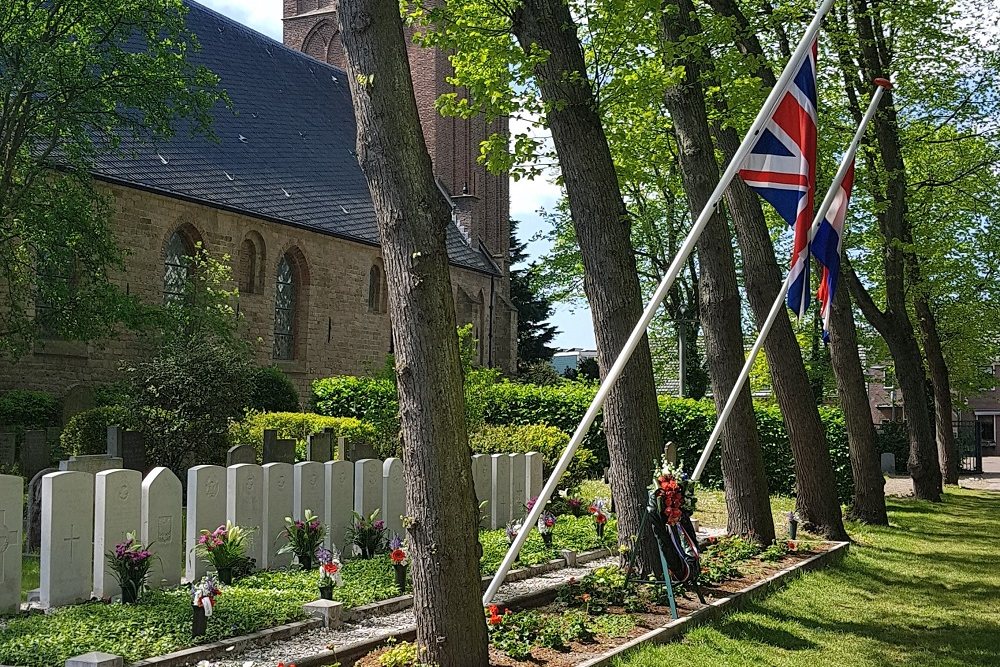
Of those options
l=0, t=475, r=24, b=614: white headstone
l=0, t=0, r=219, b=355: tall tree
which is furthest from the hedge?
l=0, t=475, r=24, b=614: white headstone

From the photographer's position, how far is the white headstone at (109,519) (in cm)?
726

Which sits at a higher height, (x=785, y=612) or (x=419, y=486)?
(x=419, y=486)

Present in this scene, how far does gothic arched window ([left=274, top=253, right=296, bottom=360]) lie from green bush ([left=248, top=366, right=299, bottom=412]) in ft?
15.5

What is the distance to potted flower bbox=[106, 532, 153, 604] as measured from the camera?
23.3 ft

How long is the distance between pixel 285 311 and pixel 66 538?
22854 mm

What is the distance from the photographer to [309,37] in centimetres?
4275

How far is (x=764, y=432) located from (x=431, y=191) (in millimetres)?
16401

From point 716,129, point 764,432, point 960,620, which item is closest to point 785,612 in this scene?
point 960,620

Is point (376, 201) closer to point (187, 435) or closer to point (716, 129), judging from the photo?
point (716, 129)

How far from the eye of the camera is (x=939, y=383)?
2552 centimetres

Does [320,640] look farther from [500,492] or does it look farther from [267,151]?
[267,151]

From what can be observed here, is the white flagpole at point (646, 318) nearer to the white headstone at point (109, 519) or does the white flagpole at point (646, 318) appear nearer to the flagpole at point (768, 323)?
the flagpole at point (768, 323)

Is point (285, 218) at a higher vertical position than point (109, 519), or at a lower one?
higher

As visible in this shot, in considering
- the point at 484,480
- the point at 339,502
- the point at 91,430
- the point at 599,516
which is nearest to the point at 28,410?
the point at 91,430
